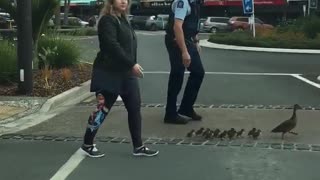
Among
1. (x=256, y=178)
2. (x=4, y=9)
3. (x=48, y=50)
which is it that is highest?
(x=4, y=9)

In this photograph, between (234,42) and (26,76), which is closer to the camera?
(26,76)

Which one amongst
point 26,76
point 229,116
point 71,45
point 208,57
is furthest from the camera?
point 208,57

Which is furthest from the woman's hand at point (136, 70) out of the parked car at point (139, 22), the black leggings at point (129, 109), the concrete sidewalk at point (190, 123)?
the parked car at point (139, 22)

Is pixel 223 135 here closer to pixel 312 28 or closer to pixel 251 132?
pixel 251 132

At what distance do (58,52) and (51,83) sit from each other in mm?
2035

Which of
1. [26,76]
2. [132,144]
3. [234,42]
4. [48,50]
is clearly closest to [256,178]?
[132,144]

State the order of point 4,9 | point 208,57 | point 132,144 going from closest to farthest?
1. point 132,144
2. point 4,9
3. point 208,57

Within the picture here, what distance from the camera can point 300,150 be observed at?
6.77 m

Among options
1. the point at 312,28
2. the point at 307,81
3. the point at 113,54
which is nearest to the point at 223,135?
the point at 113,54

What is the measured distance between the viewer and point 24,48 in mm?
10469

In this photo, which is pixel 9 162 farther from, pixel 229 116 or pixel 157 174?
pixel 229 116

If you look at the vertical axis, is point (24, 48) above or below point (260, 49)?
above

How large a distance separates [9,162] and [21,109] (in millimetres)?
3226

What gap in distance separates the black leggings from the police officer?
1.44m
